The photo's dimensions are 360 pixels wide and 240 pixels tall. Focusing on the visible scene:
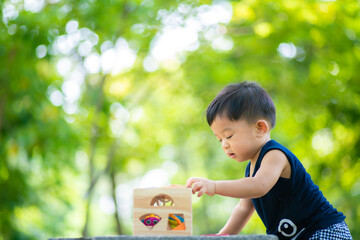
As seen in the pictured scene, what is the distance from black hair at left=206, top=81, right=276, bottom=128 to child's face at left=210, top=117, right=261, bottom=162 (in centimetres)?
3

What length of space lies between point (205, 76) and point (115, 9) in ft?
6.37

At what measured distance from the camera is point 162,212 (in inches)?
81.6

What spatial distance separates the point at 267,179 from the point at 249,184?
97mm

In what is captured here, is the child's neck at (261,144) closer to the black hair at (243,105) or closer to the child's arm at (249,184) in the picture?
the black hair at (243,105)

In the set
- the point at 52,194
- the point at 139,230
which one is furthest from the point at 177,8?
the point at 139,230

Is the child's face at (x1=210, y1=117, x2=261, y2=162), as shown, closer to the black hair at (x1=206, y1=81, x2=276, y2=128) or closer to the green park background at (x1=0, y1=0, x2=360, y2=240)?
the black hair at (x1=206, y1=81, x2=276, y2=128)

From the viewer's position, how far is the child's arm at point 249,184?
207cm

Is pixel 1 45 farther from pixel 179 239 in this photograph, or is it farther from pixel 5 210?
pixel 179 239

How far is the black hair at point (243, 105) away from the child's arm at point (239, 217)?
1.67 feet

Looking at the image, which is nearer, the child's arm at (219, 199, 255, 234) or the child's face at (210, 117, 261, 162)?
the child's face at (210, 117, 261, 162)

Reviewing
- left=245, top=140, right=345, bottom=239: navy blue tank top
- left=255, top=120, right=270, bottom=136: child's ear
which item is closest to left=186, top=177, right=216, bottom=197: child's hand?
left=245, top=140, right=345, bottom=239: navy blue tank top

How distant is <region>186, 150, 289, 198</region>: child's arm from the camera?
6.79 ft

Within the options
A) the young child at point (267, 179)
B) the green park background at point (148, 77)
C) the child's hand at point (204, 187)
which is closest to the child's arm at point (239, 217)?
the young child at point (267, 179)

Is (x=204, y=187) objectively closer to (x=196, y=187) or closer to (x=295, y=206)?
(x=196, y=187)
